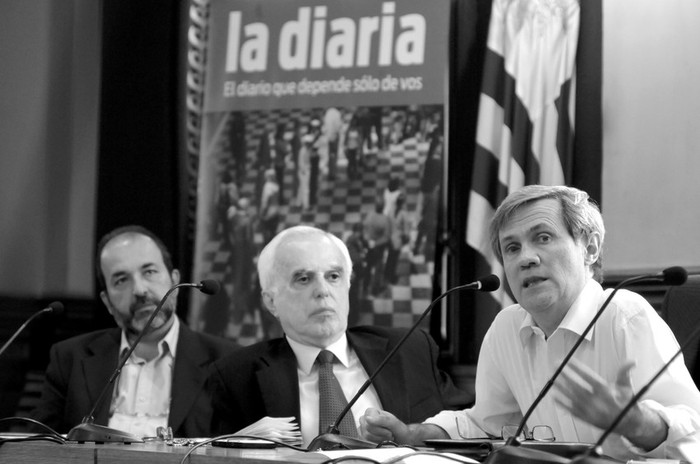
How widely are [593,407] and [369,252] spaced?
2.65 metres

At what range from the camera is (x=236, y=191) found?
4.71 metres

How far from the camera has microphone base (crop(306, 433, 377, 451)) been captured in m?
2.22

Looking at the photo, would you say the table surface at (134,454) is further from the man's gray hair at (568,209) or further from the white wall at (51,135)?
the white wall at (51,135)

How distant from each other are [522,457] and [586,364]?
3.06 feet

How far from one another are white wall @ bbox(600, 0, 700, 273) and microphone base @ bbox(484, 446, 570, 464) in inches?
104

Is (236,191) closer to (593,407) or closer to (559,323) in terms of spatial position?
(559,323)

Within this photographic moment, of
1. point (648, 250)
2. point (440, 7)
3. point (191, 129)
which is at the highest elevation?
point (440, 7)

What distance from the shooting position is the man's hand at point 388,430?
2629 mm

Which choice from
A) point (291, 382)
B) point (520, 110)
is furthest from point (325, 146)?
point (291, 382)

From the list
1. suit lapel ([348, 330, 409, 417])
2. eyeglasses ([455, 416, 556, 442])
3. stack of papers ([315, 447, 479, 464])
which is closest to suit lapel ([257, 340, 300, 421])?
suit lapel ([348, 330, 409, 417])

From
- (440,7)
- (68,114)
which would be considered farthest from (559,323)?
(68,114)

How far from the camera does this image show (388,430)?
264 centimetres

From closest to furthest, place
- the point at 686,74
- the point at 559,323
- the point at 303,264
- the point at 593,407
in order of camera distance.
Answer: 1. the point at 593,407
2. the point at 559,323
3. the point at 303,264
4. the point at 686,74

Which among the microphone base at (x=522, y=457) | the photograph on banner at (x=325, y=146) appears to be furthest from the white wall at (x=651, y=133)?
the microphone base at (x=522, y=457)
